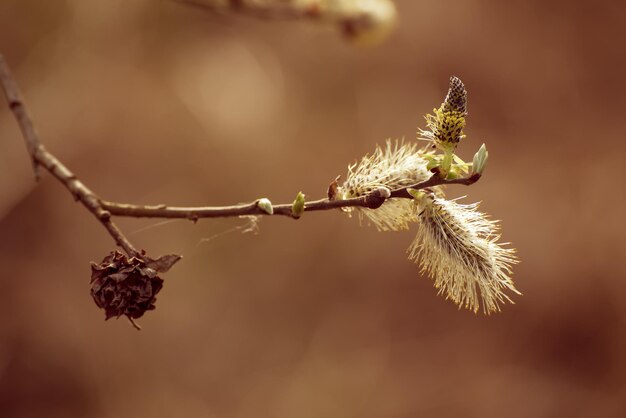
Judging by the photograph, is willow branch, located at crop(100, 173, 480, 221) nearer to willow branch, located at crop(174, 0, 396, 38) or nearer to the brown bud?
the brown bud

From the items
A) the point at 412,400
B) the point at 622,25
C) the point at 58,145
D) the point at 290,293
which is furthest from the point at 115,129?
the point at 622,25

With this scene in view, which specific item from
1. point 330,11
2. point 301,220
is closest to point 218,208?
point 330,11

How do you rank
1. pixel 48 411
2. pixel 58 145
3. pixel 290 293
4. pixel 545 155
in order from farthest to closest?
1. pixel 545 155
2. pixel 290 293
3. pixel 58 145
4. pixel 48 411

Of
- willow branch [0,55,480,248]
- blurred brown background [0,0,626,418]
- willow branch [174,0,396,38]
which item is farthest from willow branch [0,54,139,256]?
blurred brown background [0,0,626,418]

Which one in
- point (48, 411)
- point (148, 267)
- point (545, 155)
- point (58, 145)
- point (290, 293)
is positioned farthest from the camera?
point (545, 155)

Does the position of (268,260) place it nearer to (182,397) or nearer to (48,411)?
(182,397)
